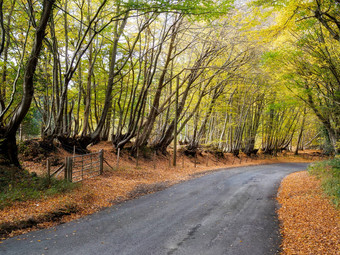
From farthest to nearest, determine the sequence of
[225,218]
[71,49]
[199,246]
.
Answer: [71,49]
[225,218]
[199,246]

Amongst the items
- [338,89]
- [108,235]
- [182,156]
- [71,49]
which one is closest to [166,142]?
[182,156]

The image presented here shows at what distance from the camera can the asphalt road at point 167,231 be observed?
4332 millimetres

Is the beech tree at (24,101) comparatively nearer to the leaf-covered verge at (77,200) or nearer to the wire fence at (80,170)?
the leaf-covered verge at (77,200)

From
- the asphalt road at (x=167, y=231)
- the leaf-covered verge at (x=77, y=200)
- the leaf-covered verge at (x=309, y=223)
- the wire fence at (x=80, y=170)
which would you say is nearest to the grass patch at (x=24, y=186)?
the leaf-covered verge at (x=77, y=200)

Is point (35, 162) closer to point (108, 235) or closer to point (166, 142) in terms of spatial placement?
point (108, 235)

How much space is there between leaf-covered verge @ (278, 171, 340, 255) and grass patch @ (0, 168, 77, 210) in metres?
6.54

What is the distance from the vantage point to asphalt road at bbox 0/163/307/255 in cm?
433

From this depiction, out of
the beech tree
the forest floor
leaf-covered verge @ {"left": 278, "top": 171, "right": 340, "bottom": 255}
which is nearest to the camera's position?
leaf-covered verge @ {"left": 278, "top": 171, "right": 340, "bottom": 255}

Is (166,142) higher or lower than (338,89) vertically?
lower

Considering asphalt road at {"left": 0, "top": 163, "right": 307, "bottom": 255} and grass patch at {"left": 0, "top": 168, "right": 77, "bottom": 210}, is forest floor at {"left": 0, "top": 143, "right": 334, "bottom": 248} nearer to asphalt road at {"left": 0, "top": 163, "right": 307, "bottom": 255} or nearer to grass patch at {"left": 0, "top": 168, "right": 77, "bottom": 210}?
grass patch at {"left": 0, "top": 168, "right": 77, "bottom": 210}

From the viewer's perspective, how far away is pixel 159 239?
15.7ft

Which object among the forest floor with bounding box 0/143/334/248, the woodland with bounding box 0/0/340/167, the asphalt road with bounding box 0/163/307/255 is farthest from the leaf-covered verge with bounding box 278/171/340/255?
the forest floor with bounding box 0/143/334/248

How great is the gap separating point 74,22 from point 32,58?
715cm

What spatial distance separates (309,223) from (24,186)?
8209 millimetres
